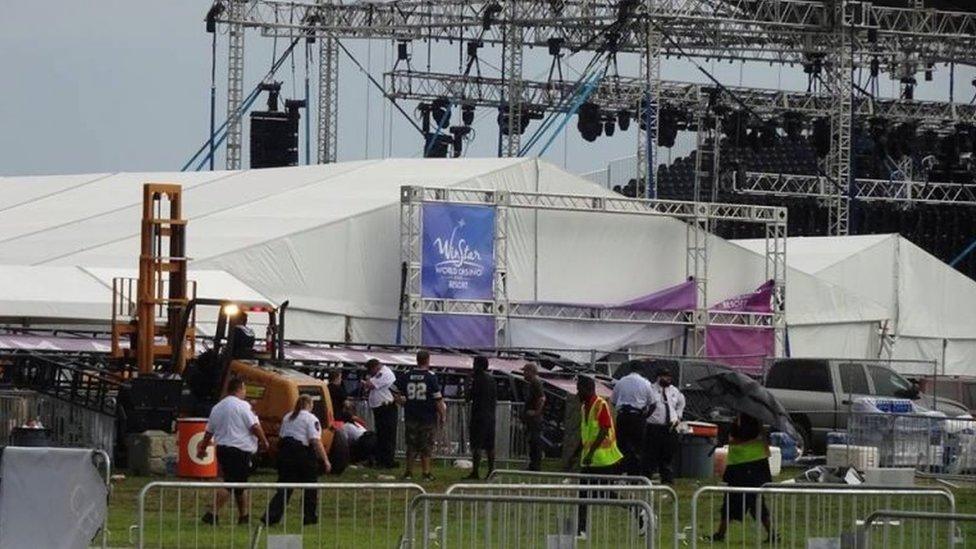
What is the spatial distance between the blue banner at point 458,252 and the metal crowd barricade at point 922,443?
42.7 feet

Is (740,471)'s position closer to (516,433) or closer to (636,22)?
(516,433)

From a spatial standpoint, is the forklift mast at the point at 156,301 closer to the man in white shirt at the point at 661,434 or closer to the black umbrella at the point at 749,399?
the man in white shirt at the point at 661,434

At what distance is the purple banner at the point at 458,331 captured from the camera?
139 feet

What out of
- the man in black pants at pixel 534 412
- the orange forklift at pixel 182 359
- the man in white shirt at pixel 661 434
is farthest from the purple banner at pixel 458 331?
the man in white shirt at pixel 661 434

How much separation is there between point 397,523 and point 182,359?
37.2 feet

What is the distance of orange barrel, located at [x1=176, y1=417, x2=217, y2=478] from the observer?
1006 inches

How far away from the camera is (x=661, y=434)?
2847cm

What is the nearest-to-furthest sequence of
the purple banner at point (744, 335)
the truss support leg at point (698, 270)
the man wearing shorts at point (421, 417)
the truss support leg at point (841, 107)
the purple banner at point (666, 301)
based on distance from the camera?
the man wearing shorts at point (421, 417), the purple banner at point (666, 301), the truss support leg at point (698, 270), the purple banner at point (744, 335), the truss support leg at point (841, 107)

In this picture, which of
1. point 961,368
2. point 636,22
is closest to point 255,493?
point 961,368

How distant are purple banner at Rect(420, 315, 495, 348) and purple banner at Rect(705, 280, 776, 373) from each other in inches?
184

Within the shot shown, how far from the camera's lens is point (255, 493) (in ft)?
58.0

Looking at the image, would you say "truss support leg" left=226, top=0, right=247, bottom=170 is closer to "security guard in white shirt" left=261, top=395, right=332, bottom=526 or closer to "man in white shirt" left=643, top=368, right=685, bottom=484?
"man in white shirt" left=643, top=368, right=685, bottom=484

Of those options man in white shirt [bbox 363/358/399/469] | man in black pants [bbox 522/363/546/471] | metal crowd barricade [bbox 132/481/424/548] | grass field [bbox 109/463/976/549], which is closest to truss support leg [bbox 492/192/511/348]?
man in white shirt [bbox 363/358/399/469]

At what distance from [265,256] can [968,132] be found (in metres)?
31.2
